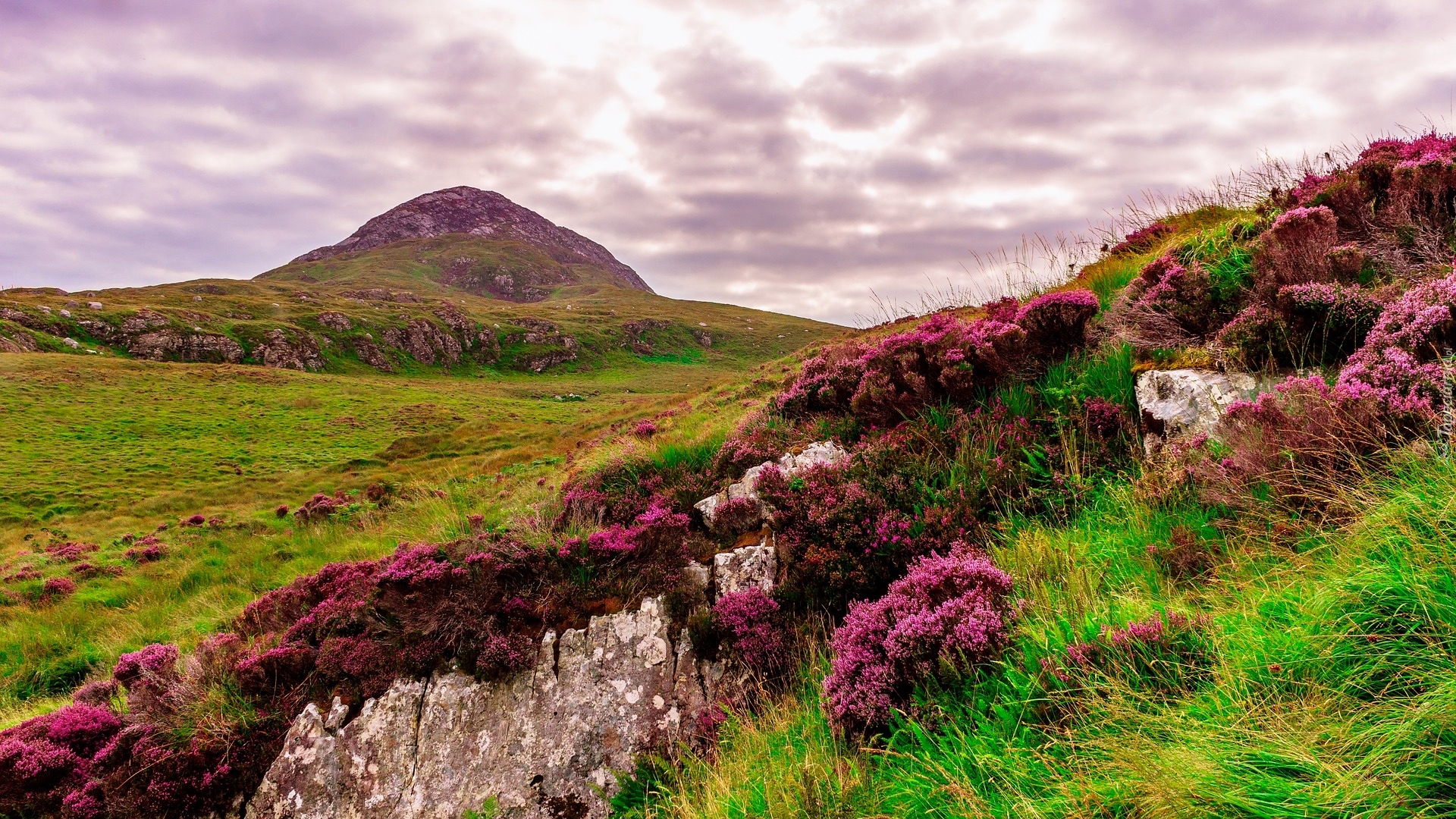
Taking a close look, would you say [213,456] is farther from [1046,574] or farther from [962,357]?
[1046,574]

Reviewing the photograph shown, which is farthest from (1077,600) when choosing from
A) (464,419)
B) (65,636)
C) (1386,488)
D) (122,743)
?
(464,419)

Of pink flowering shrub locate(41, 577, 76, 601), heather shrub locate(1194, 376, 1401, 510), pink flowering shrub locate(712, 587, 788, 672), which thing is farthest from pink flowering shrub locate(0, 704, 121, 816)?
pink flowering shrub locate(41, 577, 76, 601)

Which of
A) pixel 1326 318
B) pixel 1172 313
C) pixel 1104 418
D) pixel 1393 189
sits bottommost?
pixel 1104 418

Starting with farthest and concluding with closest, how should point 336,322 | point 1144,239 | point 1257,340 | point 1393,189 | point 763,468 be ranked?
point 336,322 < point 1144,239 < point 763,468 < point 1393,189 < point 1257,340

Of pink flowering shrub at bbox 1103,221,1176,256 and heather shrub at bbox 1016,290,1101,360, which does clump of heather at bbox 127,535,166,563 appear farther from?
pink flowering shrub at bbox 1103,221,1176,256

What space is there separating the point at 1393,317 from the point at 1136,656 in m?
3.98

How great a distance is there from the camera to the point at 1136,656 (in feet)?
9.66

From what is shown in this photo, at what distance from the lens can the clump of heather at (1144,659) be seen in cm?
280

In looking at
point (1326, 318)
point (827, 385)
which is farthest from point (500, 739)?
point (1326, 318)

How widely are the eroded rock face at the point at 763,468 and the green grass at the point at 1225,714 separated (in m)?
2.81

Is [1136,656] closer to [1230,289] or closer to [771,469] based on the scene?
[771,469]

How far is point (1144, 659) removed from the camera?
2.89 meters

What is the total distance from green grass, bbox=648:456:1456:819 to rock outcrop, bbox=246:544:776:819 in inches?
32.4

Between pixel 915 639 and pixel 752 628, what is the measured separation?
181 cm
